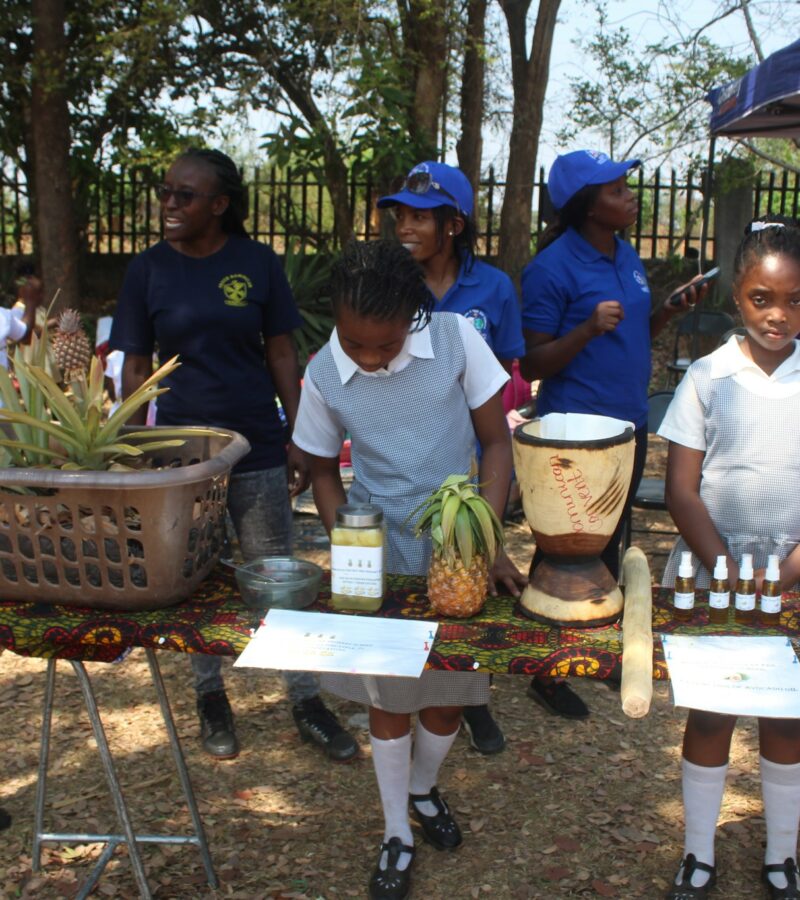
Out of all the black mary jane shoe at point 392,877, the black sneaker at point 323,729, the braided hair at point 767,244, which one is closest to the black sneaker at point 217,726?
the black sneaker at point 323,729

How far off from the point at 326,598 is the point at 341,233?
7794 millimetres

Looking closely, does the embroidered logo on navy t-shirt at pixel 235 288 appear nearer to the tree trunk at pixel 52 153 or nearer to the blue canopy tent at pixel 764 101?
the blue canopy tent at pixel 764 101

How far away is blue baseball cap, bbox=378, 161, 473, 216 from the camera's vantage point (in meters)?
3.10

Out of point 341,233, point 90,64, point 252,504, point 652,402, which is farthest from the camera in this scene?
point 341,233

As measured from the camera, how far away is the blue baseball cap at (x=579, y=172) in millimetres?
3432

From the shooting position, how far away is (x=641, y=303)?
141 inches

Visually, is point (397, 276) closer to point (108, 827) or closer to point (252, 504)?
point (252, 504)

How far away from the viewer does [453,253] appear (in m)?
3.28

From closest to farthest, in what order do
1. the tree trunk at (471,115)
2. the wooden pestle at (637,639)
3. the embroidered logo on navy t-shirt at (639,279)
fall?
the wooden pestle at (637,639), the embroidered logo on navy t-shirt at (639,279), the tree trunk at (471,115)

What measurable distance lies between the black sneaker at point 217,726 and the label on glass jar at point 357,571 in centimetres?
Result: 148

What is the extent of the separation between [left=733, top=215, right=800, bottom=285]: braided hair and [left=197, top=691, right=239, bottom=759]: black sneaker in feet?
7.28

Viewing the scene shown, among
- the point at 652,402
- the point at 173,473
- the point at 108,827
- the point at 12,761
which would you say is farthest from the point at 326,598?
the point at 652,402

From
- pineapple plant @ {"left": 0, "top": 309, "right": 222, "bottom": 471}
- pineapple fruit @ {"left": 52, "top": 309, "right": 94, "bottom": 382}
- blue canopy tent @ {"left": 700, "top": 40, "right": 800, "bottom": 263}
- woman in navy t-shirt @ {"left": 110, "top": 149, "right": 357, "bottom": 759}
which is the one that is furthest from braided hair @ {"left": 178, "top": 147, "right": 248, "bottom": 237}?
blue canopy tent @ {"left": 700, "top": 40, "right": 800, "bottom": 263}

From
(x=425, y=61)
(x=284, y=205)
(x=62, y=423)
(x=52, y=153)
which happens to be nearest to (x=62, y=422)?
(x=62, y=423)
